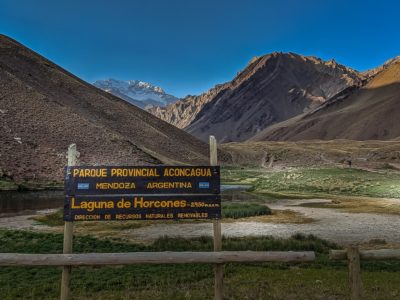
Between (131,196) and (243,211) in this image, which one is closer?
(131,196)

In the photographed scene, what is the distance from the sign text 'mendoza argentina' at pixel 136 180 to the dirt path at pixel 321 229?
13882 mm

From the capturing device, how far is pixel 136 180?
31.3 ft

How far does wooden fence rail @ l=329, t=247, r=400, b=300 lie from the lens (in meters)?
8.84

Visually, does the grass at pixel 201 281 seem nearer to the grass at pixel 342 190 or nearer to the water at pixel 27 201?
the water at pixel 27 201

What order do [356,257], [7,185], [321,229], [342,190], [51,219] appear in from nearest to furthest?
[356,257] < [321,229] < [51,219] < [7,185] < [342,190]

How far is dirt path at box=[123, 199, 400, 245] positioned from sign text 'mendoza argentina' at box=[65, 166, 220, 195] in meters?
13.9

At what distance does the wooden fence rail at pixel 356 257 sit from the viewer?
8836 millimetres

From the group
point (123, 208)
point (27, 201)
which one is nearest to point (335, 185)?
point (27, 201)

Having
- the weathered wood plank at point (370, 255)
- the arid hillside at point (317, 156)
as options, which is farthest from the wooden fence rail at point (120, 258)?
the arid hillside at point (317, 156)

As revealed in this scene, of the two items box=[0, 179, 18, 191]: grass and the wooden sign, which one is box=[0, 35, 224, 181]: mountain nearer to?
box=[0, 179, 18, 191]: grass

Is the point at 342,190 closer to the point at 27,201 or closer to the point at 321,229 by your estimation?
the point at 321,229

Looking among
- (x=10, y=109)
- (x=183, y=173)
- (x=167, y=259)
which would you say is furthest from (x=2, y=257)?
(x=10, y=109)

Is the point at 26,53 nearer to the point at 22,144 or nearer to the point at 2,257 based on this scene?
the point at 22,144

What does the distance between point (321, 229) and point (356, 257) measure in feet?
58.7
